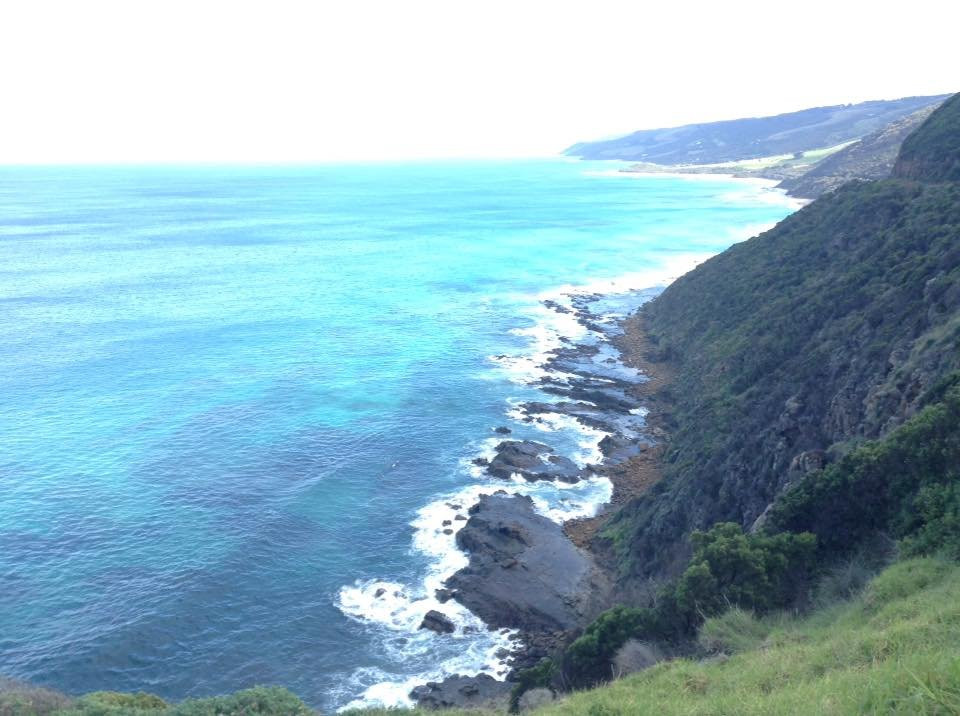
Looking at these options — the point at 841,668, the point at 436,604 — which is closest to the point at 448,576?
the point at 436,604

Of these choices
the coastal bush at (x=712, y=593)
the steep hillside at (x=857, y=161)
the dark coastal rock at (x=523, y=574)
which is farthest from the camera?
the steep hillside at (x=857, y=161)

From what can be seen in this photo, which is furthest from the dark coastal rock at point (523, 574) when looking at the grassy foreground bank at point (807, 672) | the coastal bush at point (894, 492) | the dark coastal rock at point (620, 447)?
the grassy foreground bank at point (807, 672)

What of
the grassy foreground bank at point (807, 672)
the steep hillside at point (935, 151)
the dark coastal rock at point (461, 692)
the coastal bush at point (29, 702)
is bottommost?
the dark coastal rock at point (461, 692)

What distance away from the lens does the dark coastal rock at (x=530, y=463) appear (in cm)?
4596

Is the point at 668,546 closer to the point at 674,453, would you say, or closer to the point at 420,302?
the point at 674,453

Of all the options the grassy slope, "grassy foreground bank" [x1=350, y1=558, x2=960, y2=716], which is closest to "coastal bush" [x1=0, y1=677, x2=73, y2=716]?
"grassy foreground bank" [x1=350, y1=558, x2=960, y2=716]

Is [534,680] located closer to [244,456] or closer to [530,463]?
[530,463]

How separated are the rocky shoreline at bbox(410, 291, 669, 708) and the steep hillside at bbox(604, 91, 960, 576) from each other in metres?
2.26

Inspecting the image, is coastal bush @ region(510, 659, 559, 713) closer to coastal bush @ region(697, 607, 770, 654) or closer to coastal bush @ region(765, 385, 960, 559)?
coastal bush @ region(697, 607, 770, 654)

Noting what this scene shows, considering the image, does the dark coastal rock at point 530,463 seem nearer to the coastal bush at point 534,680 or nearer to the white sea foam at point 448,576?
the white sea foam at point 448,576

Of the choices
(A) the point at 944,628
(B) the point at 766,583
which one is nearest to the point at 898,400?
(B) the point at 766,583

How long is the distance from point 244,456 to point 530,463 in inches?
779

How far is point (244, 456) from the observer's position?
4788cm

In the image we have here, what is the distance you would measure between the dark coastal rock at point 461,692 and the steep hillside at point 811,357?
29.8 feet
